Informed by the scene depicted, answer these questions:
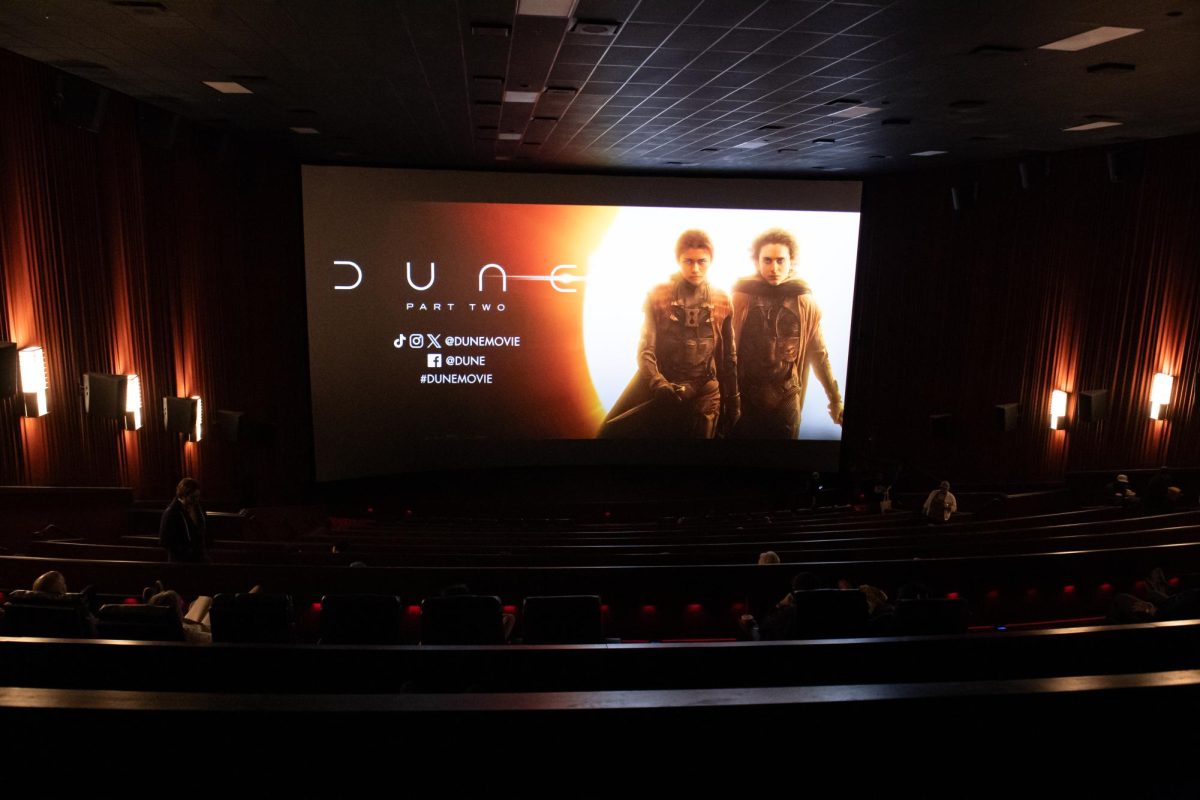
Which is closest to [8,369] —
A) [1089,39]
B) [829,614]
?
[829,614]

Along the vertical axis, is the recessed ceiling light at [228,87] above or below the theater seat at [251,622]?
above

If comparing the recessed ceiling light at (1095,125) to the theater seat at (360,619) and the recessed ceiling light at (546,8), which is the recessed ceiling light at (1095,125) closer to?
the recessed ceiling light at (546,8)

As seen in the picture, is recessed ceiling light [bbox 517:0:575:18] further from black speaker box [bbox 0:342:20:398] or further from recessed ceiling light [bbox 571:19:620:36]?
black speaker box [bbox 0:342:20:398]

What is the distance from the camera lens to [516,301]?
488 inches

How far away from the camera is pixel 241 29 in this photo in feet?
17.4

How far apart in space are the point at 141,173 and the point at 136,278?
111 cm

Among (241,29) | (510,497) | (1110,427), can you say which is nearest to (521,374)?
(510,497)

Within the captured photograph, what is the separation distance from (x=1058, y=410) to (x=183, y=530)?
441 inches

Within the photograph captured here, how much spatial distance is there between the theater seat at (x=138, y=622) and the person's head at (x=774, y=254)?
10867 mm

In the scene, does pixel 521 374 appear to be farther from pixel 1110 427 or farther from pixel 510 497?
pixel 1110 427

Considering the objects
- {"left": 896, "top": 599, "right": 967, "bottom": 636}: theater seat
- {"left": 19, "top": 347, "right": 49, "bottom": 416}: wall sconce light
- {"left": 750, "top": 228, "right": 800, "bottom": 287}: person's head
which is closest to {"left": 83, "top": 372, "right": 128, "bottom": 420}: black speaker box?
{"left": 19, "top": 347, "right": 49, "bottom": 416}: wall sconce light

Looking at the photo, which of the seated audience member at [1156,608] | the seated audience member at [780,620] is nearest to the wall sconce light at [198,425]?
the seated audience member at [780,620]

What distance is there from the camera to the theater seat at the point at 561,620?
3.29 m

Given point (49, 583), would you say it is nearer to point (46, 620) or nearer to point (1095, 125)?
point (46, 620)
